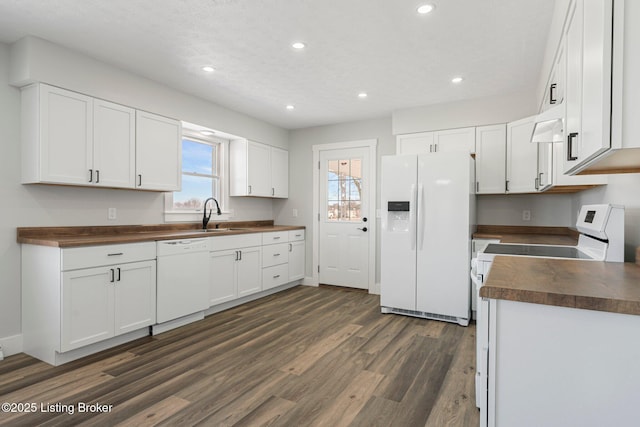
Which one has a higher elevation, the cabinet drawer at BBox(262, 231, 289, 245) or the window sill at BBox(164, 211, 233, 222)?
the window sill at BBox(164, 211, 233, 222)

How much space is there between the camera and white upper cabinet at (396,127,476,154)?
4090 millimetres

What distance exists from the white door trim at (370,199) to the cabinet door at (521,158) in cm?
173

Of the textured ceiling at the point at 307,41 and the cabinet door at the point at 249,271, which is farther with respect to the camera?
the cabinet door at the point at 249,271

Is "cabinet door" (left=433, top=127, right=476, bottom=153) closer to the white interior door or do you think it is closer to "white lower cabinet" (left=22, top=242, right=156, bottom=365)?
the white interior door

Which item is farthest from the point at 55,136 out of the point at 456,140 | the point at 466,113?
the point at 466,113

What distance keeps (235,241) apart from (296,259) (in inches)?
53.6

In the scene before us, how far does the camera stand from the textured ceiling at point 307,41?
230 centimetres

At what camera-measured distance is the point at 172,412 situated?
6.46 feet

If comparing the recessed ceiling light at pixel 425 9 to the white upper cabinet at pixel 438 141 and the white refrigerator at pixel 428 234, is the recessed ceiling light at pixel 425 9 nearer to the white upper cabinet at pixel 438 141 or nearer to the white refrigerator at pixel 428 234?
the white refrigerator at pixel 428 234

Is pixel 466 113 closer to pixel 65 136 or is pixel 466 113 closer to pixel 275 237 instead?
pixel 275 237

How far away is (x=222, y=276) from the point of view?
392 centimetres

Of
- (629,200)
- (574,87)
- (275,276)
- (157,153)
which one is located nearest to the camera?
(574,87)

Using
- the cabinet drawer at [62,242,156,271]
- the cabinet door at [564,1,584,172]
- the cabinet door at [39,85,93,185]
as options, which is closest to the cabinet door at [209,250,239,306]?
the cabinet drawer at [62,242,156,271]

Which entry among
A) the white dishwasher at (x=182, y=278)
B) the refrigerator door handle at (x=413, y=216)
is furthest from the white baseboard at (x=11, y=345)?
the refrigerator door handle at (x=413, y=216)
